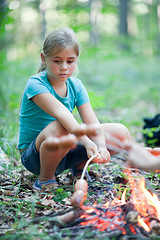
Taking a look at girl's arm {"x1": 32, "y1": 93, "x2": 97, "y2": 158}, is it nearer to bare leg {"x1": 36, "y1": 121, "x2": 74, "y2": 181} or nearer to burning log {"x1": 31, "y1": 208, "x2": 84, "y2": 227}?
bare leg {"x1": 36, "y1": 121, "x2": 74, "y2": 181}

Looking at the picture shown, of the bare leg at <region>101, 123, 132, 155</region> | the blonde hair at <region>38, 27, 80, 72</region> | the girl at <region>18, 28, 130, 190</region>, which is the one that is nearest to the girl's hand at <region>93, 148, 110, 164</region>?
the girl at <region>18, 28, 130, 190</region>

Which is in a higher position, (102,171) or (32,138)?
(32,138)

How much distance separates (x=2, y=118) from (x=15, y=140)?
113cm

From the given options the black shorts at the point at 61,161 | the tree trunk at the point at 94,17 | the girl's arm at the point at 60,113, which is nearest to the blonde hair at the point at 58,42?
the girl's arm at the point at 60,113

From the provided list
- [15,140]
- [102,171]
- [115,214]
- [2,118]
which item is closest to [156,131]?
[102,171]

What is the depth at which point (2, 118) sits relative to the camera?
4457mm

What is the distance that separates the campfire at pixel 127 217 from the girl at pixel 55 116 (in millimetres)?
454

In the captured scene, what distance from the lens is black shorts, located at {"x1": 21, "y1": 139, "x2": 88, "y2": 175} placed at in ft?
7.63

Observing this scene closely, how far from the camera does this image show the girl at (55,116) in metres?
2.12

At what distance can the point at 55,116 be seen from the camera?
6.88 ft

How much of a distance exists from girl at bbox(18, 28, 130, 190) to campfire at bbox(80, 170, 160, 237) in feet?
1.49

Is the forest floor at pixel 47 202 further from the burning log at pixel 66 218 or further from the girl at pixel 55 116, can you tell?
the girl at pixel 55 116

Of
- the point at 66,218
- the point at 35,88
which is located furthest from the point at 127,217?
the point at 35,88

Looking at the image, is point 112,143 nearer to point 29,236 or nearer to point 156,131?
point 29,236
